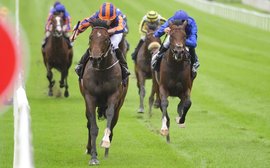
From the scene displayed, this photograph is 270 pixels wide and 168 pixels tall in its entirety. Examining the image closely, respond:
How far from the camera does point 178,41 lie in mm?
14430

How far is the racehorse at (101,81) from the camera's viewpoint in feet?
43.0

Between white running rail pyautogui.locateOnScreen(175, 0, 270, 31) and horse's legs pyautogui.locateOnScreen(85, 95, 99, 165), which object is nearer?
horse's legs pyautogui.locateOnScreen(85, 95, 99, 165)

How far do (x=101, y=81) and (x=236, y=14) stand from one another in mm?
48190

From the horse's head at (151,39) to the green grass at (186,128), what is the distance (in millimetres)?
1592

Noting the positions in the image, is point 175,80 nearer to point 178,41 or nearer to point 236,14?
point 178,41

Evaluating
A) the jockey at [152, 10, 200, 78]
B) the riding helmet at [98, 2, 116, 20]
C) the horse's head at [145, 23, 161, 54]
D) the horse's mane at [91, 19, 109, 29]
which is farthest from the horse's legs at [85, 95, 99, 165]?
the horse's head at [145, 23, 161, 54]

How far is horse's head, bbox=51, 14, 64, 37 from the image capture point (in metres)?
23.8

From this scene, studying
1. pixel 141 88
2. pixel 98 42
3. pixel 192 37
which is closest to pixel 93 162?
pixel 98 42

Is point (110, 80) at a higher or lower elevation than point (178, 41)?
lower

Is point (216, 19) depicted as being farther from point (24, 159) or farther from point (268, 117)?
point (24, 159)

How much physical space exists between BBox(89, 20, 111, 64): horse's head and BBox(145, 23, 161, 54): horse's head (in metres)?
7.61

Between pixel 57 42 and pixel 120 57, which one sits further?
pixel 57 42

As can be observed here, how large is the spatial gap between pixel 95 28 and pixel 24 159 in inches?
256

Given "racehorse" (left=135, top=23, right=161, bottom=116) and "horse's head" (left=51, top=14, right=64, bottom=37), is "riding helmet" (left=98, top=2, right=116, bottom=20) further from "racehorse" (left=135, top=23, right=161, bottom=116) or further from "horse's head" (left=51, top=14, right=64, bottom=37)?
"horse's head" (left=51, top=14, right=64, bottom=37)
